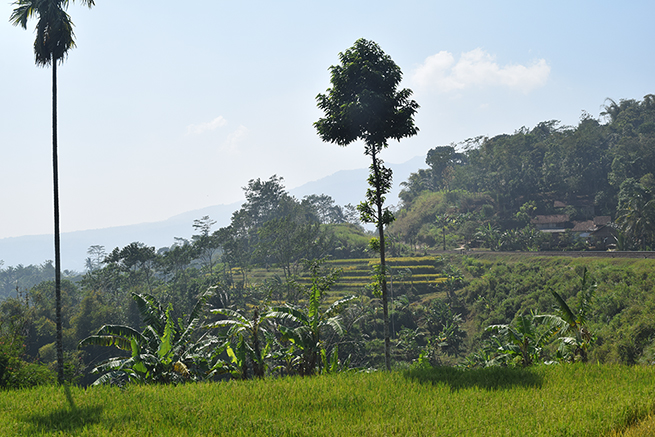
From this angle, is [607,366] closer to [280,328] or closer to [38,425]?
[280,328]

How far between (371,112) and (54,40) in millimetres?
11728

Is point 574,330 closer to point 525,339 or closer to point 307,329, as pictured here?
point 525,339

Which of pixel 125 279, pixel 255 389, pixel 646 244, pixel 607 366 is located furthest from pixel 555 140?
pixel 255 389

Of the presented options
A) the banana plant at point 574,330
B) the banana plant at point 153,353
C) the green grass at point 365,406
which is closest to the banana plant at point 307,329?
the green grass at point 365,406

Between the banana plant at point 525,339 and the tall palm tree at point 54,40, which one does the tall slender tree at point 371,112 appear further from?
the tall palm tree at point 54,40

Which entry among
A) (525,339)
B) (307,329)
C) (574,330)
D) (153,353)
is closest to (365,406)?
(307,329)

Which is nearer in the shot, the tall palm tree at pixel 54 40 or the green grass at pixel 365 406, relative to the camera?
the green grass at pixel 365 406

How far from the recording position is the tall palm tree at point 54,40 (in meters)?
15.5

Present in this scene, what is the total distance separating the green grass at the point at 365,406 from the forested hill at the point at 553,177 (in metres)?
56.5

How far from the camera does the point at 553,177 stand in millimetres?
80000

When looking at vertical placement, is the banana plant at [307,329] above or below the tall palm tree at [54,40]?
below

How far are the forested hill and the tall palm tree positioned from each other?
203ft

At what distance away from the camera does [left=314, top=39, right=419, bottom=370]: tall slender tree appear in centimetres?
1502

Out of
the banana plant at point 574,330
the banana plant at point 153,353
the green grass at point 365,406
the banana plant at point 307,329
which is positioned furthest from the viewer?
the banana plant at point 574,330
